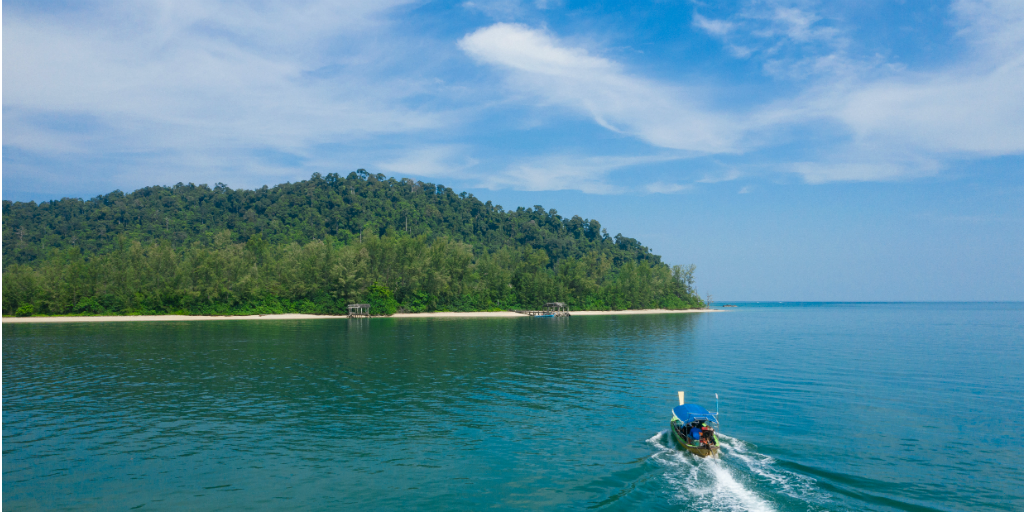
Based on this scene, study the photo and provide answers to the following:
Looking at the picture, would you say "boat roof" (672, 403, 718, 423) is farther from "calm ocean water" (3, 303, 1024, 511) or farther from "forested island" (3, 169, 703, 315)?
"forested island" (3, 169, 703, 315)

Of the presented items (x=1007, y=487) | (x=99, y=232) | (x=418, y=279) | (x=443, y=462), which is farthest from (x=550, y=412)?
(x=99, y=232)

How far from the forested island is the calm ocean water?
6675cm

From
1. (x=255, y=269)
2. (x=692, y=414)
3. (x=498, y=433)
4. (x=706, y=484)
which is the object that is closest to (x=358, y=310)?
(x=255, y=269)

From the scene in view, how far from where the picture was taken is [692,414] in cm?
2362

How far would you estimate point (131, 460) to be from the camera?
70.8 feet

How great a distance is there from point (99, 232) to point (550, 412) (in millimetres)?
181384

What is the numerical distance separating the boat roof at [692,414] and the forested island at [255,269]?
103611 millimetres

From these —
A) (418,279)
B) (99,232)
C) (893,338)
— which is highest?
(99,232)

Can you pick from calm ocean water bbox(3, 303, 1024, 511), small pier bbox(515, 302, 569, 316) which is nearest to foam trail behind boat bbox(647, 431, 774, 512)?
calm ocean water bbox(3, 303, 1024, 511)

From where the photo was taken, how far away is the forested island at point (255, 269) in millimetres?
106875

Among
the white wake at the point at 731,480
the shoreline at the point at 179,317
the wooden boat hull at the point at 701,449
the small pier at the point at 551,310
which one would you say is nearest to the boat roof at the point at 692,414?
the wooden boat hull at the point at 701,449

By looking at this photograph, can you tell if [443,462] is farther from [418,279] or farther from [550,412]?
[418,279]

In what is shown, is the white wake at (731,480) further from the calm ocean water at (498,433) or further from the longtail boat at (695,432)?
the longtail boat at (695,432)

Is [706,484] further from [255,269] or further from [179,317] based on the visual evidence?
[255,269]
